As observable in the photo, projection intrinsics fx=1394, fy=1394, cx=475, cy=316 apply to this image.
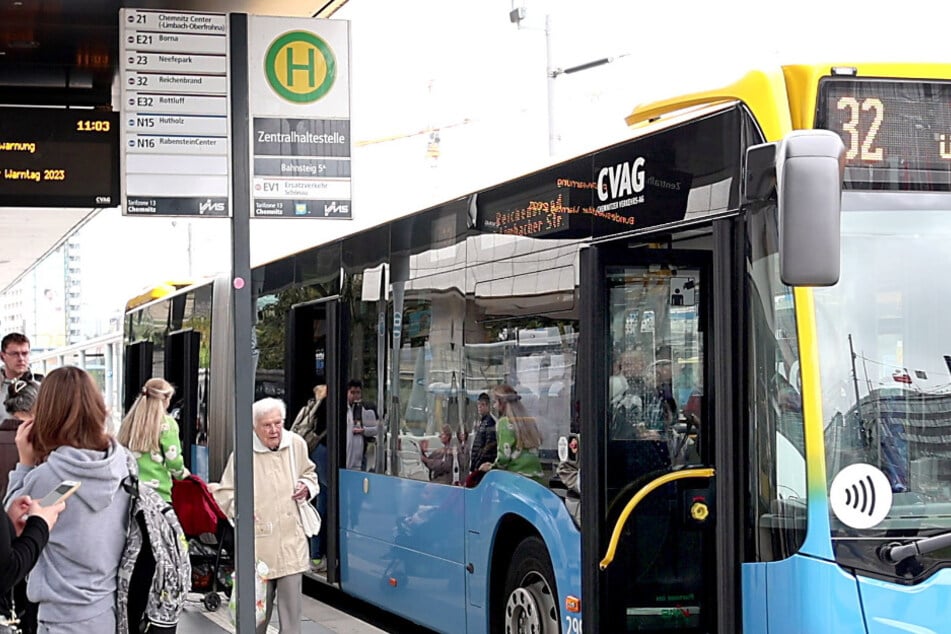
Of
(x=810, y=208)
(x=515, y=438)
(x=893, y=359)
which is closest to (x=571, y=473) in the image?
(x=515, y=438)

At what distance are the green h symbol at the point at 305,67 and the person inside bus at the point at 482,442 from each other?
7.98 ft

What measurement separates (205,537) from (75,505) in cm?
644

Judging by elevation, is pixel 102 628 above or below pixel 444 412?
below

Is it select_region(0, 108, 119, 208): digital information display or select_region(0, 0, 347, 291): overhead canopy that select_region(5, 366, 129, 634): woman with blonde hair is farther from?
select_region(0, 108, 119, 208): digital information display

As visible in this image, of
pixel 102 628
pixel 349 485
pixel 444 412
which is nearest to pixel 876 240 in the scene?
pixel 102 628

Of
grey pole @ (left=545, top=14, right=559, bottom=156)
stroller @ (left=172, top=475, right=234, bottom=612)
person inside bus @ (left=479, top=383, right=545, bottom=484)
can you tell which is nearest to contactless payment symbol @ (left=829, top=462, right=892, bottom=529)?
person inside bus @ (left=479, top=383, right=545, bottom=484)

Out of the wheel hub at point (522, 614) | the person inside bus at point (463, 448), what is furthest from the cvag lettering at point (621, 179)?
the wheel hub at point (522, 614)

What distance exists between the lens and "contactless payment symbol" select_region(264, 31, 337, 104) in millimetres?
6512

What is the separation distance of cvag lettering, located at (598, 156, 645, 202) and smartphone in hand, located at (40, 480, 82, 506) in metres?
3.01

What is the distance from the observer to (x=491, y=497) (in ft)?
26.6

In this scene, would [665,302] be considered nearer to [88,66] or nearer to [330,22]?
[330,22]

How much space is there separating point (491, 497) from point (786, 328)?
3113 millimetres

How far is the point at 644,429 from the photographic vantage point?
6.88 m

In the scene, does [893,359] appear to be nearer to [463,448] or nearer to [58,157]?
[463,448]
